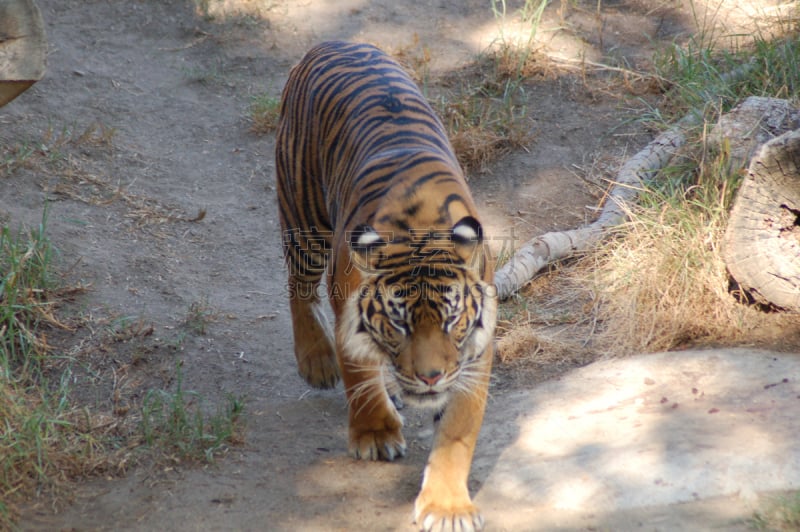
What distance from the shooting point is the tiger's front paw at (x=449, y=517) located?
2.89m

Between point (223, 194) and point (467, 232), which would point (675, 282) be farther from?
point (223, 194)

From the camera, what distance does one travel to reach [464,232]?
2.98m

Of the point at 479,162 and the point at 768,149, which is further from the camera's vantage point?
the point at 479,162

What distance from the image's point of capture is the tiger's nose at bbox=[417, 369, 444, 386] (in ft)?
9.47

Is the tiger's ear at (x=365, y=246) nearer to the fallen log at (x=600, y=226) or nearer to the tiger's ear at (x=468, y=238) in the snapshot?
the tiger's ear at (x=468, y=238)

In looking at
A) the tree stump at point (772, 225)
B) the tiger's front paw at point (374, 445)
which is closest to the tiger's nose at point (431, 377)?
the tiger's front paw at point (374, 445)

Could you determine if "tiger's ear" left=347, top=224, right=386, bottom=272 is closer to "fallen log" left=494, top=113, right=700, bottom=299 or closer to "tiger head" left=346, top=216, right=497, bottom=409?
"tiger head" left=346, top=216, right=497, bottom=409

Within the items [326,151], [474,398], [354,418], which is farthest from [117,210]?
[474,398]

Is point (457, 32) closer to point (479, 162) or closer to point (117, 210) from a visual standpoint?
point (479, 162)

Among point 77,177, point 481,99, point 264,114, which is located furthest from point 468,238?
point 264,114

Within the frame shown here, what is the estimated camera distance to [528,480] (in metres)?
3.19

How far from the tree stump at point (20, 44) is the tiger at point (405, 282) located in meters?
1.22

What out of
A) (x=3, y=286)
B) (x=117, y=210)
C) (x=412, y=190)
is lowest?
(x=117, y=210)

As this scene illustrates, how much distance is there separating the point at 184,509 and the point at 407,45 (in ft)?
17.2
